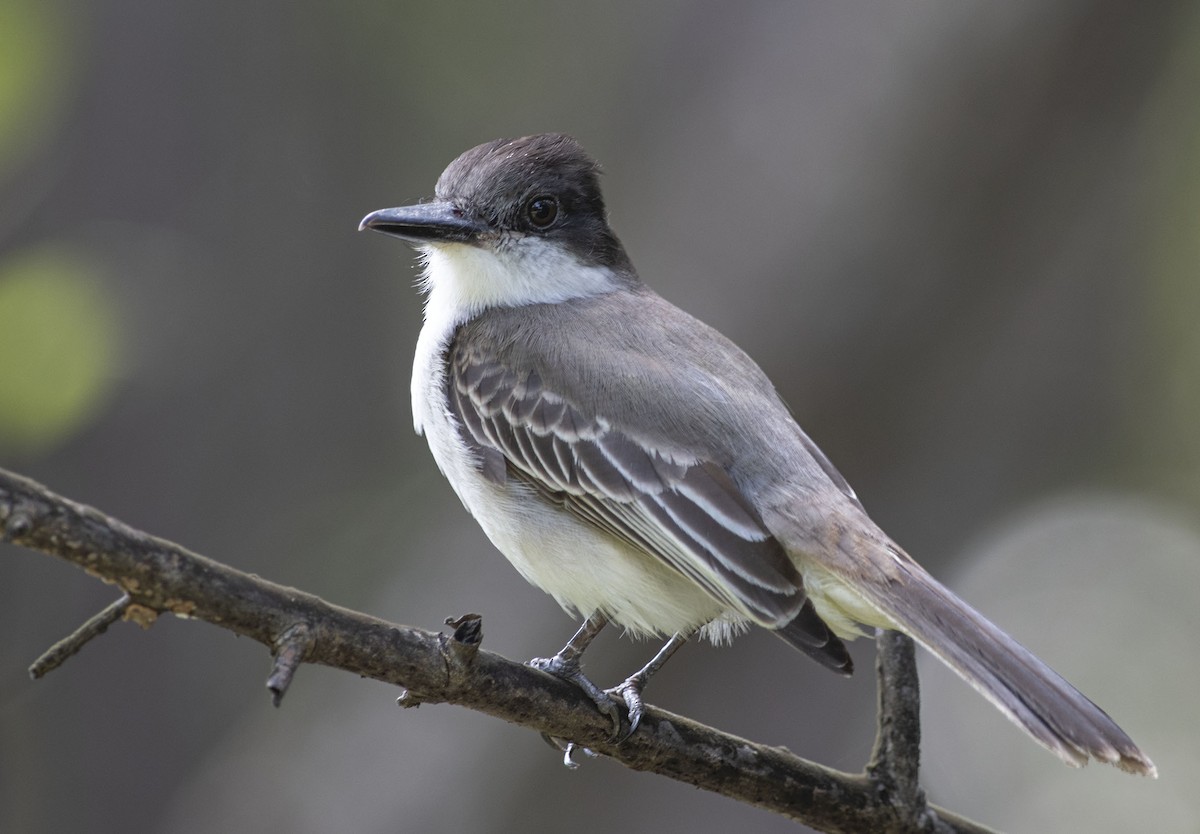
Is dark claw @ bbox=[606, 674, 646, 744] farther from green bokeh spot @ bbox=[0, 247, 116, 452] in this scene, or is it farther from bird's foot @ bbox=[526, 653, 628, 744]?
green bokeh spot @ bbox=[0, 247, 116, 452]

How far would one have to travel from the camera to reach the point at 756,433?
3631 mm

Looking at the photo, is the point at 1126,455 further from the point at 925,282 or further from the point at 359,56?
the point at 359,56

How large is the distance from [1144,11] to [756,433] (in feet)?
9.80

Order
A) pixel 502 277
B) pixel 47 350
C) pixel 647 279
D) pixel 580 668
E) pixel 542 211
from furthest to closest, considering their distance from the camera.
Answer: pixel 647 279, pixel 542 211, pixel 502 277, pixel 47 350, pixel 580 668

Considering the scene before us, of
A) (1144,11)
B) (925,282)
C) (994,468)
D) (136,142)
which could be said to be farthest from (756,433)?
(136,142)

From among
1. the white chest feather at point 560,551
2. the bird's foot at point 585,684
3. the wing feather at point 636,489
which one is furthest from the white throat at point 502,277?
the bird's foot at point 585,684

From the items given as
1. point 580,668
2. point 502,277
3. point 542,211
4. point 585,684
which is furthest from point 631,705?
point 542,211

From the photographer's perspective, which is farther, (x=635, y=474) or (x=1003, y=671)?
(x=635, y=474)

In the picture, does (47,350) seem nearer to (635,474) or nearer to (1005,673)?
(635,474)

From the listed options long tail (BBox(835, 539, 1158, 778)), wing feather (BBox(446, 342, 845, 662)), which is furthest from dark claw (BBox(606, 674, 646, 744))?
long tail (BBox(835, 539, 1158, 778))

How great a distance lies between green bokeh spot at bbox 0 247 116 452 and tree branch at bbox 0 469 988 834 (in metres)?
1.86

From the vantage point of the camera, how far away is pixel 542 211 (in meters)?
4.29

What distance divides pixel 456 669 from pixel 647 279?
3340 mm

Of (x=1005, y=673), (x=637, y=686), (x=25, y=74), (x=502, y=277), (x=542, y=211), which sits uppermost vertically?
(x=25, y=74)
